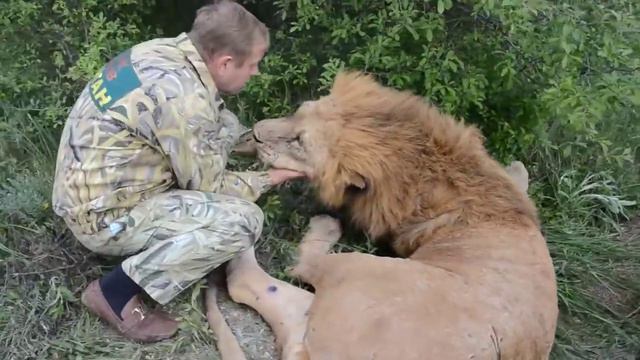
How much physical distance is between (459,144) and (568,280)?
1099 millimetres

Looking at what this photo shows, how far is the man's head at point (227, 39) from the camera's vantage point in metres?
3.87

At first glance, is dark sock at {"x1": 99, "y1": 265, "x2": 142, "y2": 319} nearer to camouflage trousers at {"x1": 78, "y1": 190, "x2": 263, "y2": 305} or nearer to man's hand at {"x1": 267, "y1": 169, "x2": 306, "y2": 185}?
camouflage trousers at {"x1": 78, "y1": 190, "x2": 263, "y2": 305}

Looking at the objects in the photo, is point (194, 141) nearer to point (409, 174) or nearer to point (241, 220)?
point (241, 220)

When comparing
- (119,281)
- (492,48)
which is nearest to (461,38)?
(492,48)

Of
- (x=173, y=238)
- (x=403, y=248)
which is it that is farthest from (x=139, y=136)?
(x=403, y=248)

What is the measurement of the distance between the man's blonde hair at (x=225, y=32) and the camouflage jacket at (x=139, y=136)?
Result: 0.22 feet

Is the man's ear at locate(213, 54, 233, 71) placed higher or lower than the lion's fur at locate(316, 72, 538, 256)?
higher

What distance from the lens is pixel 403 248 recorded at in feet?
14.8

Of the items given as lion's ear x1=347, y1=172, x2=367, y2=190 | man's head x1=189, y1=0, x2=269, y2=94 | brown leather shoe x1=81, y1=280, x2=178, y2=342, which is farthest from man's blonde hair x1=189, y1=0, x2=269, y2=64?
brown leather shoe x1=81, y1=280, x2=178, y2=342

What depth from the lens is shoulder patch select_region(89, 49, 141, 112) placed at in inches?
146

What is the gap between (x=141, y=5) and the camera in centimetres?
552


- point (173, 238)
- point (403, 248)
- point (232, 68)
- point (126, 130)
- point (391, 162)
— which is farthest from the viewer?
point (403, 248)

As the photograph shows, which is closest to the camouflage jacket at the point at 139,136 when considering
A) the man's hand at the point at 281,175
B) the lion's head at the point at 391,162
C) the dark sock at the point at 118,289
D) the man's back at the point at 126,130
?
the man's back at the point at 126,130

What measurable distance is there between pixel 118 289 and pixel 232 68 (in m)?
1.09
